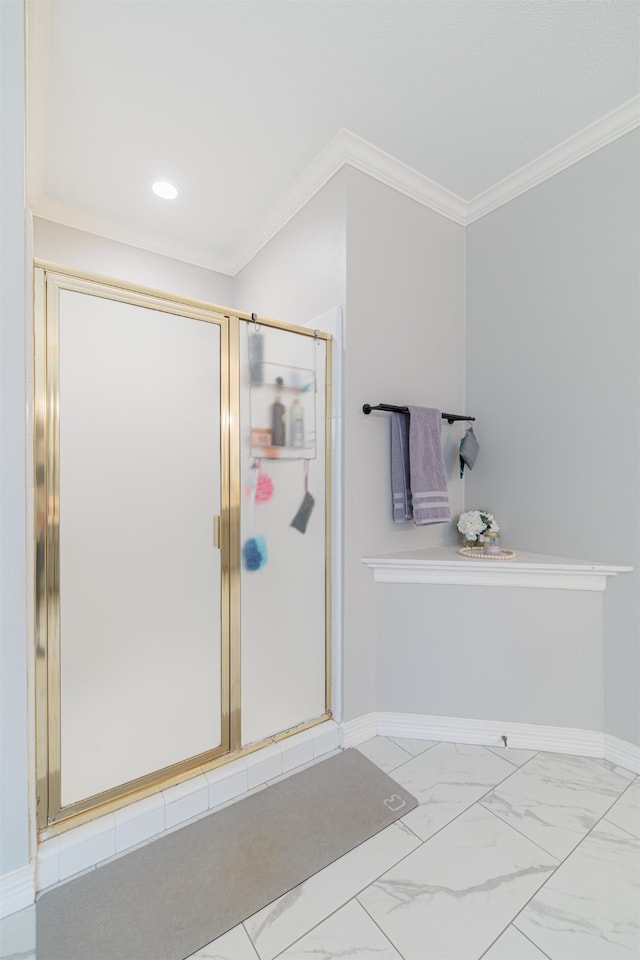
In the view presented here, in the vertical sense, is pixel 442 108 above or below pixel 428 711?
above

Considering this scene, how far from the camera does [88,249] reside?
2.40m

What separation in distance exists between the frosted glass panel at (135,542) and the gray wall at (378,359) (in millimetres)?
611

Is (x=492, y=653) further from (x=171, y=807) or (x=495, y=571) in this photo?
(x=171, y=807)

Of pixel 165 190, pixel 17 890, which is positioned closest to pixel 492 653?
pixel 17 890

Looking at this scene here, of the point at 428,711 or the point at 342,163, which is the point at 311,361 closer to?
the point at 342,163

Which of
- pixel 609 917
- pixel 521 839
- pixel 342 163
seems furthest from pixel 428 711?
pixel 342 163

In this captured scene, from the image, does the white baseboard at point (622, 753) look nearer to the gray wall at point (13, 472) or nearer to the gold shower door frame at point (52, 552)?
the gold shower door frame at point (52, 552)

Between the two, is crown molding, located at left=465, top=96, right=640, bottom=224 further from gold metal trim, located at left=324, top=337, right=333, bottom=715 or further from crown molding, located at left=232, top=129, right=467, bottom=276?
gold metal trim, located at left=324, top=337, right=333, bottom=715

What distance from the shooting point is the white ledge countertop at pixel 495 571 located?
176 cm

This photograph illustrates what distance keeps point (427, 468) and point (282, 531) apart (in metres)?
0.76

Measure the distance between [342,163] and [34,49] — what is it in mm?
1169

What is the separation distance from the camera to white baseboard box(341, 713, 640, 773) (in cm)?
172

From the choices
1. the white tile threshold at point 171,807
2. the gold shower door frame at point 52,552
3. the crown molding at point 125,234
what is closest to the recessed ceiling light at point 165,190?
the crown molding at point 125,234

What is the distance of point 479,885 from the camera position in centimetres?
118
